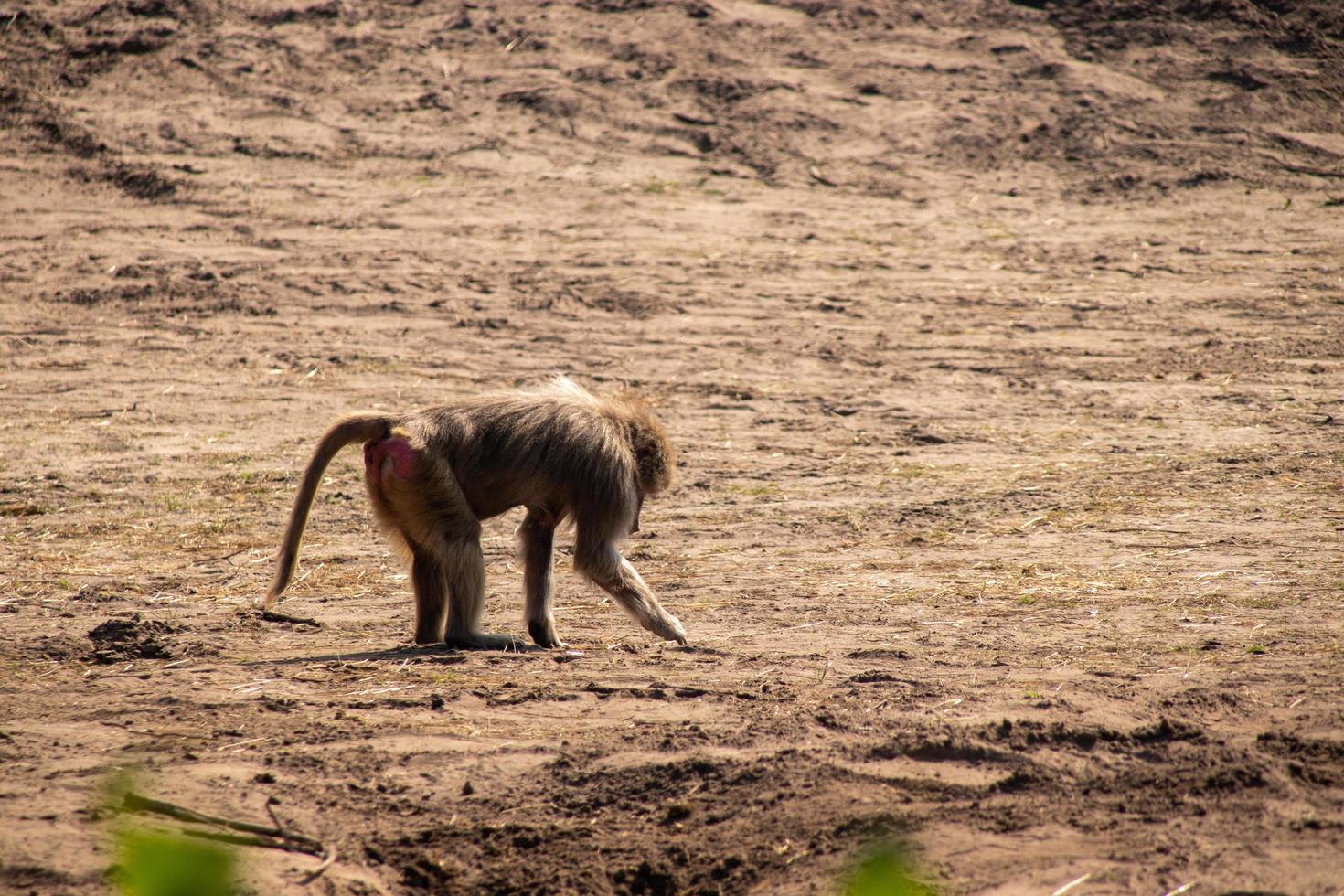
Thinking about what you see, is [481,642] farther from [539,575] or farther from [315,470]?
[315,470]

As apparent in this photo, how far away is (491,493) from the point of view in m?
6.46

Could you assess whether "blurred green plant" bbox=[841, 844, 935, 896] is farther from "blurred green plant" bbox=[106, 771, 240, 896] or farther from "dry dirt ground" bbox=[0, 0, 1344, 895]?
"dry dirt ground" bbox=[0, 0, 1344, 895]

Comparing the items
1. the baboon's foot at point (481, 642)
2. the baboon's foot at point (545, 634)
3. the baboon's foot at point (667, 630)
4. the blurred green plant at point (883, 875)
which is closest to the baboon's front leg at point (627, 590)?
the baboon's foot at point (667, 630)

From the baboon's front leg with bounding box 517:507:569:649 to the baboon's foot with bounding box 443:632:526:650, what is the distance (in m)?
0.13

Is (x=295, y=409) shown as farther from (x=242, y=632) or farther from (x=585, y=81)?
(x=585, y=81)

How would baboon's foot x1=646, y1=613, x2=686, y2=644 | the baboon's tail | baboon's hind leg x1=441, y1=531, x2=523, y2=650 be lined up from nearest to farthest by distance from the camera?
1. the baboon's tail
2. baboon's hind leg x1=441, y1=531, x2=523, y2=650
3. baboon's foot x1=646, y1=613, x2=686, y2=644

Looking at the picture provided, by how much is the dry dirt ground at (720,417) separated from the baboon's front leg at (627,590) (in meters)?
0.16

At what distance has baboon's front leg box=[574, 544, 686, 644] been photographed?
6523 mm

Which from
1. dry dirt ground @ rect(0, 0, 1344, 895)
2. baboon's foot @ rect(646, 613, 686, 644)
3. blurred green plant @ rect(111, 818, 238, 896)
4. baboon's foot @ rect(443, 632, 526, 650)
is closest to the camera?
blurred green plant @ rect(111, 818, 238, 896)

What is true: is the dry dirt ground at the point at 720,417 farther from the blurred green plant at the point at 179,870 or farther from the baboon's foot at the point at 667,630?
the blurred green plant at the point at 179,870

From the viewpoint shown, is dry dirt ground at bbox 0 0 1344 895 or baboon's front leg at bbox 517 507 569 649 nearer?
dry dirt ground at bbox 0 0 1344 895

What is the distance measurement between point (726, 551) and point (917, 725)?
371cm

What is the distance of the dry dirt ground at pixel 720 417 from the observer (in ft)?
14.5

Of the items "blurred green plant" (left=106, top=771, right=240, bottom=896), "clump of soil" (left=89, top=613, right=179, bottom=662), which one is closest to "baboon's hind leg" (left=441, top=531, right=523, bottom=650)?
"clump of soil" (left=89, top=613, right=179, bottom=662)
